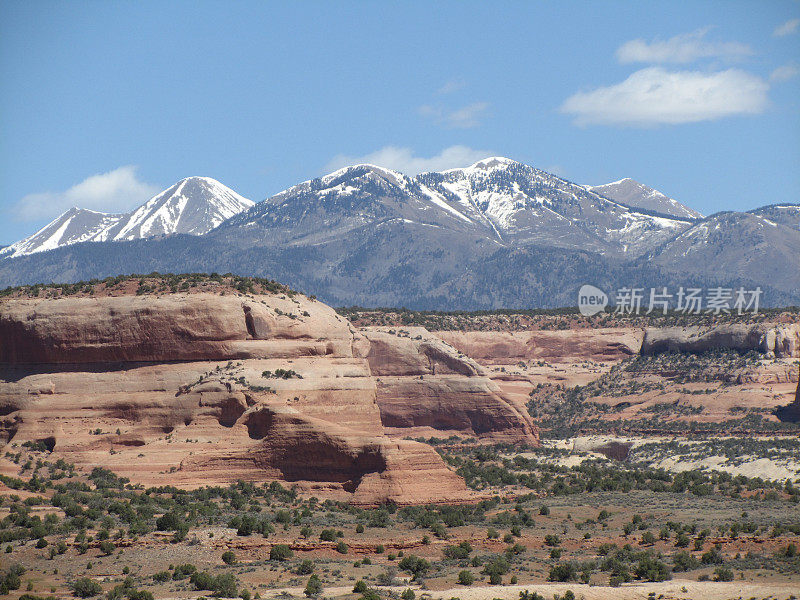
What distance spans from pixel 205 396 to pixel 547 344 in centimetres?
6760

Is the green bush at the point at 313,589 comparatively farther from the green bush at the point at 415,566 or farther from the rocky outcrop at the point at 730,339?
the rocky outcrop at the point at 730,339

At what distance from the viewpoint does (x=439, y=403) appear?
284 ft

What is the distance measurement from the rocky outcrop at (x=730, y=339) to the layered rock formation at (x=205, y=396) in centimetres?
5088

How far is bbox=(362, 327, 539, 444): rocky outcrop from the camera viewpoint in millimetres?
85438

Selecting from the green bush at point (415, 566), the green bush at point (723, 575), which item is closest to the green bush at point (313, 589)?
the green bush at point (415, 566)

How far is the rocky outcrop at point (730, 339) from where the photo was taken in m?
105

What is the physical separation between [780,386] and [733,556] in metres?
56.7

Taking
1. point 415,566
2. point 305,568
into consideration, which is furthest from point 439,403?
point 305,568

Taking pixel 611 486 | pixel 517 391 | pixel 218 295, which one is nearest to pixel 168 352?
pixel 218 295

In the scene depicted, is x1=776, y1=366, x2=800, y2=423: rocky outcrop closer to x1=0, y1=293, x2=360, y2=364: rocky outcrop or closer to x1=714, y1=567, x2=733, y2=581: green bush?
x1=0, y1=293, x2=360, y2=364: rocky outcrop

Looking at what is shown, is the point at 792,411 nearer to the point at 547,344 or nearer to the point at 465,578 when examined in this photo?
the point at 547,344

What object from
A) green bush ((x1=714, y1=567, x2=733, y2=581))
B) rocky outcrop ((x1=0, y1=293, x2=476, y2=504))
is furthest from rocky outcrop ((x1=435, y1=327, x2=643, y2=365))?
green bush ((x1=714, y1=567, x2=733, y2=581))

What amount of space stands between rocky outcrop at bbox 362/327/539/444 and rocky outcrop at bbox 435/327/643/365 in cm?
2608

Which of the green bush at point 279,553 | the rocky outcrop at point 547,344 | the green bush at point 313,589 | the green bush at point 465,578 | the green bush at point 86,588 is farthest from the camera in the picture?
the rocky outcrop at point 547,344
